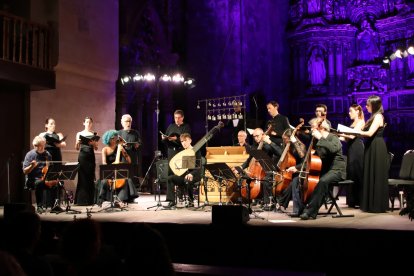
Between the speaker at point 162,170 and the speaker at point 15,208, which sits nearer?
the speaker at point 15,208

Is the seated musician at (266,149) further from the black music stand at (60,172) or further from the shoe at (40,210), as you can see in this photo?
the shoe at (40,210)

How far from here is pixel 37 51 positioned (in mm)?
12414

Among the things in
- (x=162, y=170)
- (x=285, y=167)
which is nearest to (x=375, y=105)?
(x=285, y=167)

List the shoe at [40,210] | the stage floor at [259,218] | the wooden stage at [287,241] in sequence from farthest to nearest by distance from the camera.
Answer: the shoe at [40,210] → the stage floor at [259,218] → the wooden stage at [287,241]

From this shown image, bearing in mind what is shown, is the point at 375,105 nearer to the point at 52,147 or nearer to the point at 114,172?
the point at 114,172

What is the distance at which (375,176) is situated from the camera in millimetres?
8633

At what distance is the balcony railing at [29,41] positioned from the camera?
11742 millimetres

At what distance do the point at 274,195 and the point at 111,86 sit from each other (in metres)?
6.90

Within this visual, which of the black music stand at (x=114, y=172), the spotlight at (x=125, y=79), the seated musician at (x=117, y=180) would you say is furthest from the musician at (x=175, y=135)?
the spotlight at (x=125, y=79)

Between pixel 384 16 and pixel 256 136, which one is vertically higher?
pixel 384 16

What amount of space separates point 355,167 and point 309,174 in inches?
72.0

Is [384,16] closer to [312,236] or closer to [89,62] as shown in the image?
[89,62]

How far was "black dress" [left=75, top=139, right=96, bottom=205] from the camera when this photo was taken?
10688 mm

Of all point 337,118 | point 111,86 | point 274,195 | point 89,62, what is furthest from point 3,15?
point 337,118
